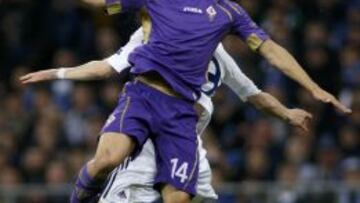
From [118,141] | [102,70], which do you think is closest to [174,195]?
[118,141]

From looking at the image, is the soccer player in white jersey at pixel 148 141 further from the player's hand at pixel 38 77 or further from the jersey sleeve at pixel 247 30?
the jersey sleeve at pixel 247 30

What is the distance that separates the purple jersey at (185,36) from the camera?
10.5 metres

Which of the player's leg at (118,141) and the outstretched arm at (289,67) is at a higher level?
the outstretched arm at (289,67)

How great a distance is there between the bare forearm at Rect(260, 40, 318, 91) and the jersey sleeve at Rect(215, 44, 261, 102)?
0.38m

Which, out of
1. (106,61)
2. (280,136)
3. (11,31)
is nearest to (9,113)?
(11,31)

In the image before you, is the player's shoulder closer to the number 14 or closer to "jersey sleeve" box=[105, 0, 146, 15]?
"jersey sleeve" box=[105, 0, 146, 15]

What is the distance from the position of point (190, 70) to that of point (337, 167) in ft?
17.8

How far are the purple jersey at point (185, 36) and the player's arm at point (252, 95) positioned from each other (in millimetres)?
329

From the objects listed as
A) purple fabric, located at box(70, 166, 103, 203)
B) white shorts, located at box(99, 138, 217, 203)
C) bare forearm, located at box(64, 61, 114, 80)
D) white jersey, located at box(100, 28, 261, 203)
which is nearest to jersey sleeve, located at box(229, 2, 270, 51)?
white jersey, located at box(100, 28, 261, 203)

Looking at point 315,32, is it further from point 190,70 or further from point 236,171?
point 190,70

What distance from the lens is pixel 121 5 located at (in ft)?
34.4

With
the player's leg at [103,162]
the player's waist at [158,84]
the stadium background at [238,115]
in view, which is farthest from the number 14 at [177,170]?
the stadium background at [238,115]

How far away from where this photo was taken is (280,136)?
16.0 meters

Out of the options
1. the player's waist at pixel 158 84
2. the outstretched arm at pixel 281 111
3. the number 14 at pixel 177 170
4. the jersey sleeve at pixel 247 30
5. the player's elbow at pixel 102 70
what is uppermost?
the jersey sleeve at pixel 247 30
